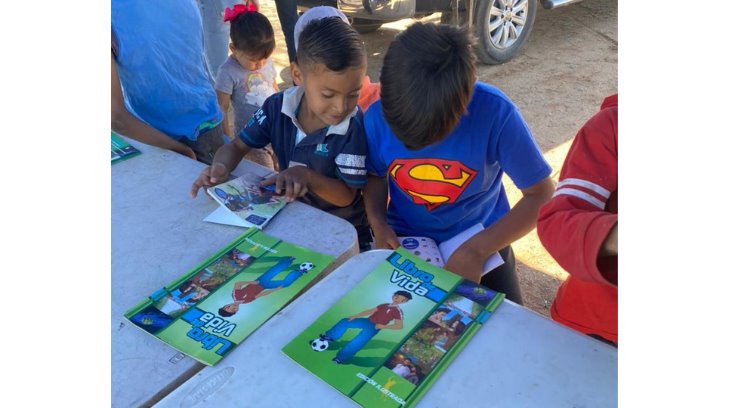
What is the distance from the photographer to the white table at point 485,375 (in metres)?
0.93

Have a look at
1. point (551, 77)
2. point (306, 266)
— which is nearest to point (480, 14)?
point (551, 77)

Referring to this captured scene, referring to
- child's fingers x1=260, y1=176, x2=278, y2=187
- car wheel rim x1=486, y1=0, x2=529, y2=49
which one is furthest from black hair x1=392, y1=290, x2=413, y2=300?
car wheel rim x1=486, y1=0, x2=529, y2=49

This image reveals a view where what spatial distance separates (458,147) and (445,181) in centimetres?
11

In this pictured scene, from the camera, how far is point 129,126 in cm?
197

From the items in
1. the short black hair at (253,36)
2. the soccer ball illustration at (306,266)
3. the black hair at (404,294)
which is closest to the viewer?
the black hair at (404,294)

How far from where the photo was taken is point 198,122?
7.38 ft

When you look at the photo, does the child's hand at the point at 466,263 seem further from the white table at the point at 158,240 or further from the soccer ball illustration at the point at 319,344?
the soccer ball illustration at the point at 319,344

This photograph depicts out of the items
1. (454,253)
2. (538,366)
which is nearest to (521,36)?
(454,253)

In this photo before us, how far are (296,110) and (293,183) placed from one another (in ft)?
1.06

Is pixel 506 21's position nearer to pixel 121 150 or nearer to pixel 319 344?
pixel 121 150

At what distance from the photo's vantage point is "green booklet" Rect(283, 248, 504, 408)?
0.97 meters

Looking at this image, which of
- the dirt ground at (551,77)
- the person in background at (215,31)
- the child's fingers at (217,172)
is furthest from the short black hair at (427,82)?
the person in background at (215,31)

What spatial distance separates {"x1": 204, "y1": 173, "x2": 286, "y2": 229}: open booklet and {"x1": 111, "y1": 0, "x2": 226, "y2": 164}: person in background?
20.8 inches

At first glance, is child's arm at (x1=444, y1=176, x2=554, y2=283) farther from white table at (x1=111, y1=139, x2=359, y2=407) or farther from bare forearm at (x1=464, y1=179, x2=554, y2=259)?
white table at (x1=111, y1=139, x2=359, y2=407)
